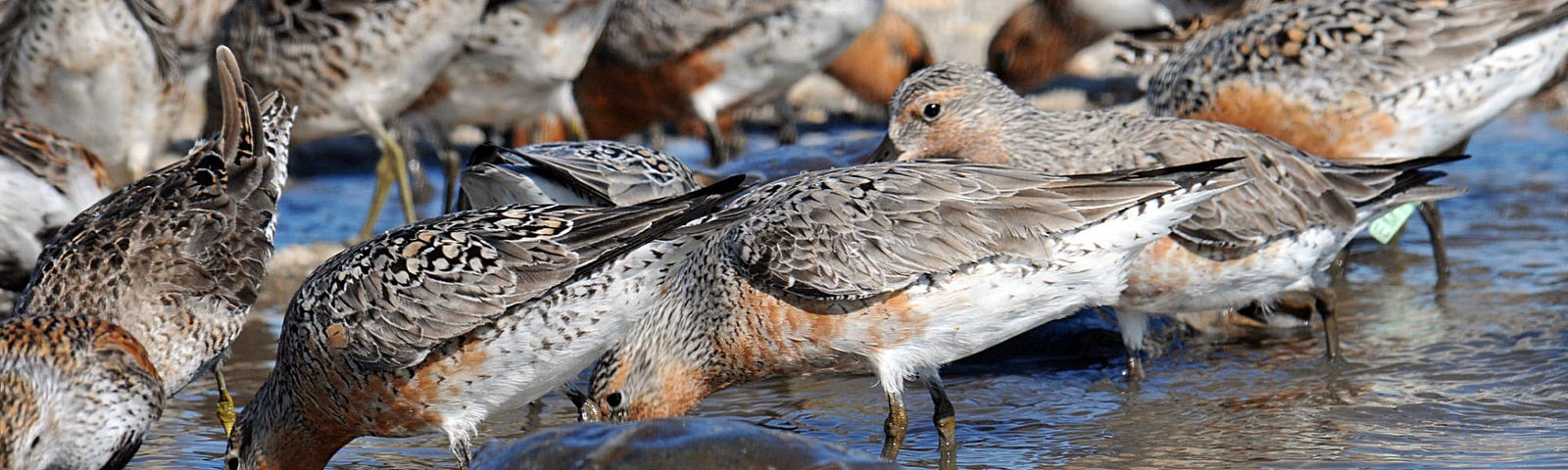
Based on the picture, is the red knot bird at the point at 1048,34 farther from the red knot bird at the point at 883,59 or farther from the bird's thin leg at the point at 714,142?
the bird's thin leg at the point at 714,142

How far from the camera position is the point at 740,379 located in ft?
19.9

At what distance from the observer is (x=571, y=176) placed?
6617 mm

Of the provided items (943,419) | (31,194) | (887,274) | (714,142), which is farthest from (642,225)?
(714,142)

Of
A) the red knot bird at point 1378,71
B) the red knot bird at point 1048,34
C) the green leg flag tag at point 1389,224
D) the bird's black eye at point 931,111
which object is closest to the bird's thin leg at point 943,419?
the bird's black eye at point 931,111

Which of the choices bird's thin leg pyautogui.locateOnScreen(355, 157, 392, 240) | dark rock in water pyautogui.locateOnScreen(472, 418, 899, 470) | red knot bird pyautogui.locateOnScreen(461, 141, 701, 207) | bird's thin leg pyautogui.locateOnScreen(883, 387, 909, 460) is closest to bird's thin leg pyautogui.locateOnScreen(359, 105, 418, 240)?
bird's thin leg pyautogui.locateOnScreen(355, 157, 392, 240)

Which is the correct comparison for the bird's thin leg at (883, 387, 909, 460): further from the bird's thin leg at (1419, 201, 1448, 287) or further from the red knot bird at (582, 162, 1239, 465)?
the bird's thin leg at (1419, 201, 1448, 287)

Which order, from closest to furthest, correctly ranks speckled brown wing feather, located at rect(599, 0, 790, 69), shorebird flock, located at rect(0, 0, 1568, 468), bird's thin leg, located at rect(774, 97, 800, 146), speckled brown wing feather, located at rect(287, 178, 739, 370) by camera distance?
1. speckled brown wing feather, located at rect(287, 178, 739, 370)
2. shorebird flock, located at rect(0, 0, 1568, 468)
3. speckled brown wing feather, located at rect(599, 0, 790, 69)
4. bird's thin leg, located at rect(774, 97, 800, 146)

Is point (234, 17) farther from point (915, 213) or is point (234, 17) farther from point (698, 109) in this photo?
point (915, 213)

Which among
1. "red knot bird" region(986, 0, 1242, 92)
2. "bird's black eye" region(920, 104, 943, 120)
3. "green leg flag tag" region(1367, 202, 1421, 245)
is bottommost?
"green leg flag tag" region(1367, 202, 1421, 245)

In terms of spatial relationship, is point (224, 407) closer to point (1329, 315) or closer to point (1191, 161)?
point (1191, 161)

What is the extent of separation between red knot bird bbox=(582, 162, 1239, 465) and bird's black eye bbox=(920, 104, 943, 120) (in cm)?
108

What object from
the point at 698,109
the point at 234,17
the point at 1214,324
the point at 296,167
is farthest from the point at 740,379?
the point at 296,167

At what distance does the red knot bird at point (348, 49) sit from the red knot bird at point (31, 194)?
192 centimetres

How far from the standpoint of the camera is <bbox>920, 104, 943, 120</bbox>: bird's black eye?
23.4 ft
